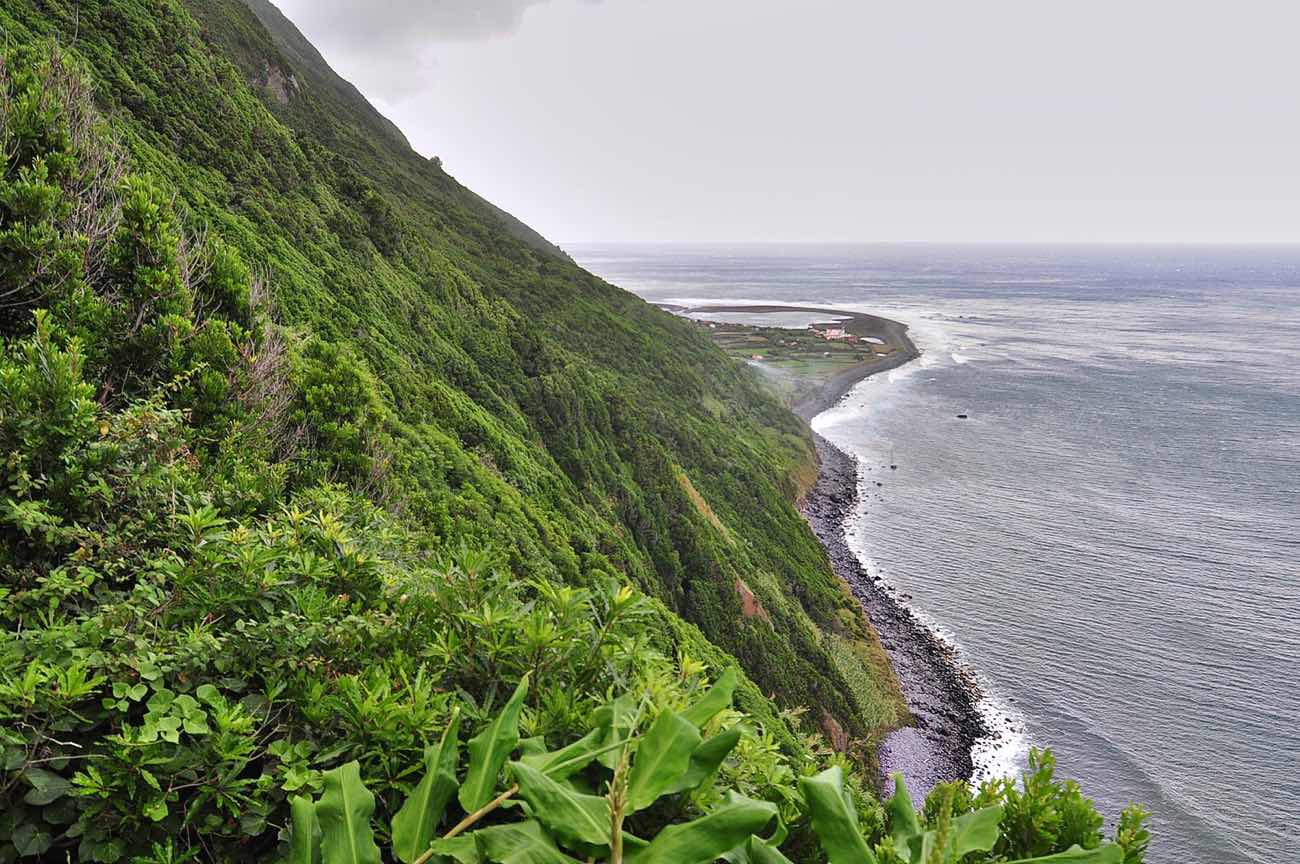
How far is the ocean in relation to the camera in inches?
998

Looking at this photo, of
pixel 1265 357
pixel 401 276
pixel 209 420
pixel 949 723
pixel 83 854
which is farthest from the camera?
pixel 1265 357

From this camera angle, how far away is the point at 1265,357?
293 feet

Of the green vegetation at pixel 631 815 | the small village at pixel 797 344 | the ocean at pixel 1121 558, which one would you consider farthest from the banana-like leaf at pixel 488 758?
the small village at pixel 797 344

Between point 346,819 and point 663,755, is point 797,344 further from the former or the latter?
point 346,819

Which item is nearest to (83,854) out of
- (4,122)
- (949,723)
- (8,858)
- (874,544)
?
(8,858)

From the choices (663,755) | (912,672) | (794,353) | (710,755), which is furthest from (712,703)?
(794,353)

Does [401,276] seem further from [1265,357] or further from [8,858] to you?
[1265,357]

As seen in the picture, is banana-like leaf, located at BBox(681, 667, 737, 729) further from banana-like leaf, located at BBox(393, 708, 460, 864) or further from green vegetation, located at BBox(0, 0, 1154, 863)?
banana-like leaf, located at BBox(393, 708, 460, 864)

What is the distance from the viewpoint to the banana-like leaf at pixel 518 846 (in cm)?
195

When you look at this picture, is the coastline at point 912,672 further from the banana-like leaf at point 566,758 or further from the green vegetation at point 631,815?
the banana-like leaf at point 566,758

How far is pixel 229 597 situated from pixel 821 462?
5503 cm

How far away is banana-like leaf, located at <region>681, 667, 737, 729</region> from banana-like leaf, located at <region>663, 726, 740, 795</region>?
0.11 metres

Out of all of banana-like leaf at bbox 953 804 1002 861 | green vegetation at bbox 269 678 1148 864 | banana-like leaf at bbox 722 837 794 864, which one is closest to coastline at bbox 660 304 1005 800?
green vegetation at bbox 269 678 1148 864

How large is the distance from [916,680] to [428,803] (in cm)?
3215
